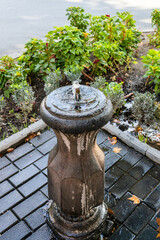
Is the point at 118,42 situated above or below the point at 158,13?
below

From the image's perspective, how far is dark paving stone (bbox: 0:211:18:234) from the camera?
8.29 feet

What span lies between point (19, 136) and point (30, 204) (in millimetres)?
1095

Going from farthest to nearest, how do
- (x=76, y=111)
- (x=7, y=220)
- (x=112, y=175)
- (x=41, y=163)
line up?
(x=41, y=163) → (x=112, y=175) → (x=7, y=220) → (x=76, y=111)

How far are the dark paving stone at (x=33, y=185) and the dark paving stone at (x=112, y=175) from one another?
754 mm

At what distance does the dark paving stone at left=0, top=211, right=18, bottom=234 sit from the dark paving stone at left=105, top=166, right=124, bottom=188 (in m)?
1.11

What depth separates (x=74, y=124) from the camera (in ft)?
5.35

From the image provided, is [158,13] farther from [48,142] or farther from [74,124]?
[74,124]

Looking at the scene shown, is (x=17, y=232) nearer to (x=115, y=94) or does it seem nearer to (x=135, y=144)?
(x=135, y=144)

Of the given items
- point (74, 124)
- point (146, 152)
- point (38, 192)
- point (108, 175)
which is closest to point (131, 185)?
point (108, 175)

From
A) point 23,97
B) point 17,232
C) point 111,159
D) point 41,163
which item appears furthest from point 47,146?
point 17,232

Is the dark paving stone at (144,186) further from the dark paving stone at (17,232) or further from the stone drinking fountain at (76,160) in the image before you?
the dark paving stone at (17,232)

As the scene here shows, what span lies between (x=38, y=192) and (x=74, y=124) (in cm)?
154

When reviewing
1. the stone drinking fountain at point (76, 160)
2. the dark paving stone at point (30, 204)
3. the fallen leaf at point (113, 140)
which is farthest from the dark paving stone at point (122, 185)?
the dark paving stone at point (30, 204)

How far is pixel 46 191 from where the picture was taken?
2869mm
